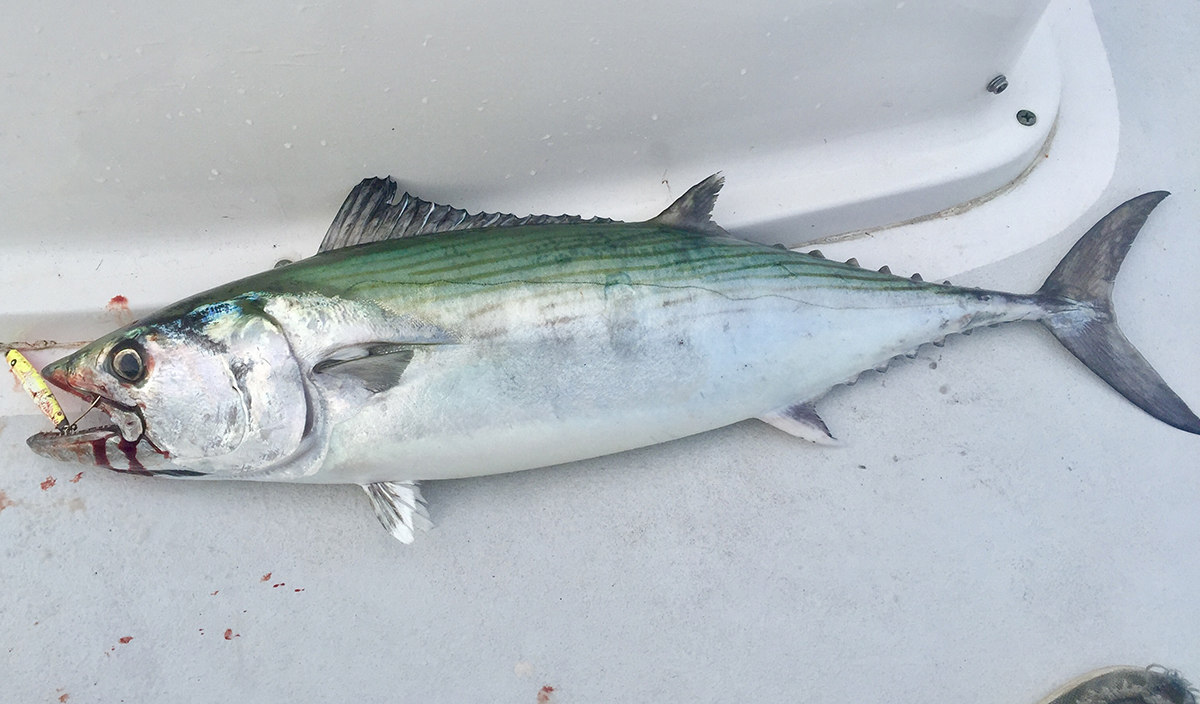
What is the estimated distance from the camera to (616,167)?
6.03 feet

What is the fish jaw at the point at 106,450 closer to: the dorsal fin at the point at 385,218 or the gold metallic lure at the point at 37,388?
the gold metallic lure at the point at 37,388

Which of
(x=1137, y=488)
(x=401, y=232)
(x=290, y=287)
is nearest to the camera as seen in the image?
(x=290, y=287)

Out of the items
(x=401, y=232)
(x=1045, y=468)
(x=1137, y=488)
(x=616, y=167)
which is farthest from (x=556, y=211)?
(x=1137, y=488)

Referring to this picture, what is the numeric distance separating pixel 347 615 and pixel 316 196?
88cm

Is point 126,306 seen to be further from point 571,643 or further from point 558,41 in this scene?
point 571,643

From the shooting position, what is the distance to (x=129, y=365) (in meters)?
1.43

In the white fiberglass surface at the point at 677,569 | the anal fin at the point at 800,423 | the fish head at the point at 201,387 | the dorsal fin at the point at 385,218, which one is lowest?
the white fiberglass surface at the point at 677,569

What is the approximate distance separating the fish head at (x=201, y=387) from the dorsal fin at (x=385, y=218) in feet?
0.88

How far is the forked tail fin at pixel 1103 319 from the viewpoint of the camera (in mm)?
1835

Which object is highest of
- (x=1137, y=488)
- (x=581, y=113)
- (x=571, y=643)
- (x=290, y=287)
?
(x=581, y=113)

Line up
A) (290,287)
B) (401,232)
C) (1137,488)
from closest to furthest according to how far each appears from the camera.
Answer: (290,287)
(401,232)
(1137,488)

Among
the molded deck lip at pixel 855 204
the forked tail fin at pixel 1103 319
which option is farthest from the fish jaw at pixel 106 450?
the forked tail fin at pixel 1103 319

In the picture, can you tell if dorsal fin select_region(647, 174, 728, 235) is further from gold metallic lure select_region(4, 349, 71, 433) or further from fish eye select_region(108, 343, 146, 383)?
gold metallic lure select_region(4, 349, 71, 433)

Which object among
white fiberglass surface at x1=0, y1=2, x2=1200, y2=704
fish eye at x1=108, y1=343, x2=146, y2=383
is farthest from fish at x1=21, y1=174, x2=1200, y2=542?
white fiberglass surface at x1=0, y1=2, x2=1200, y2=704
